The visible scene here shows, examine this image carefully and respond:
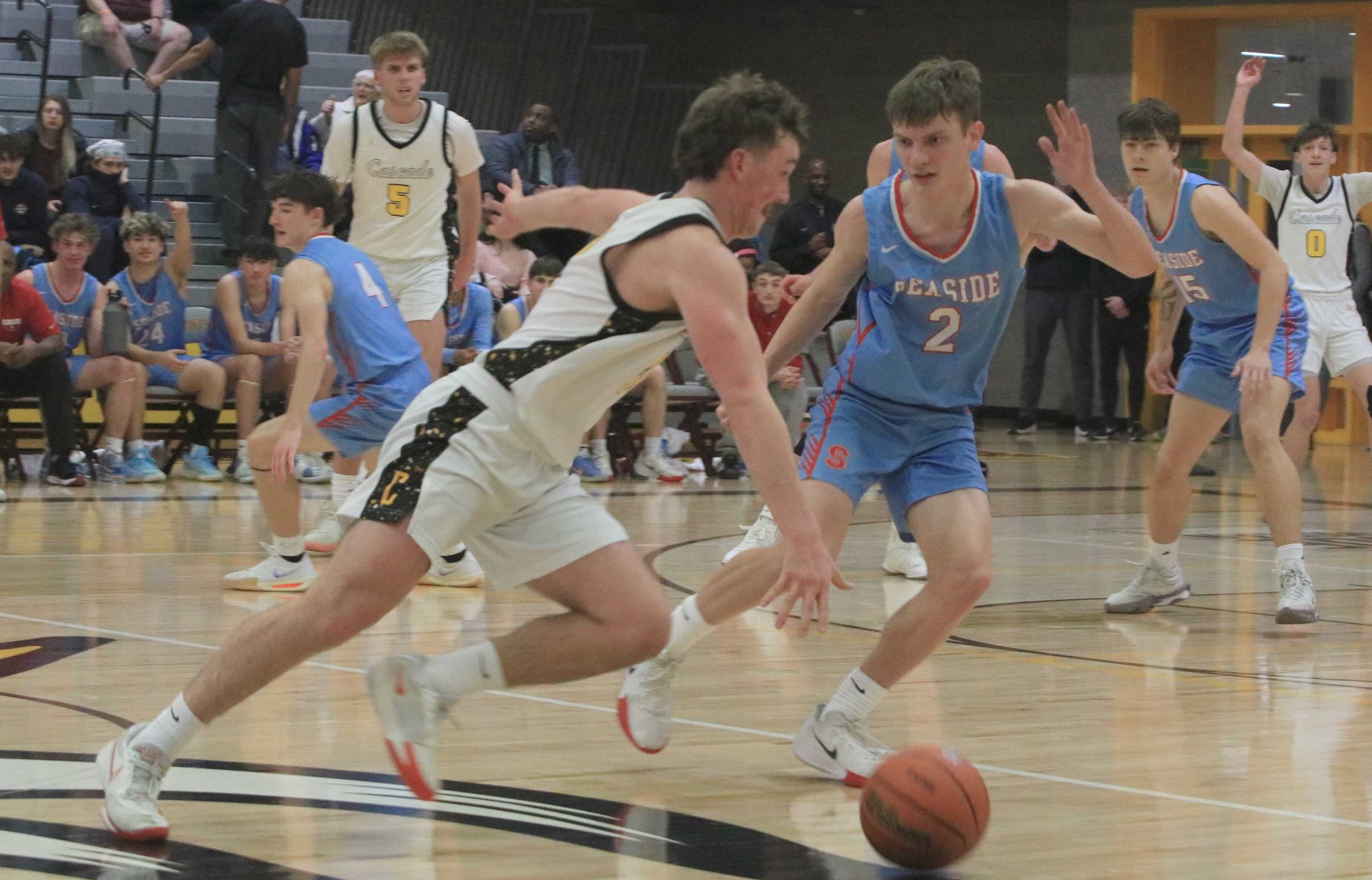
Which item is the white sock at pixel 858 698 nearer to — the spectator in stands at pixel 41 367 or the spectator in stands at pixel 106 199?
the spectator in stands at pixel 41 367

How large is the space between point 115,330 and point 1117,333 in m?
8.78

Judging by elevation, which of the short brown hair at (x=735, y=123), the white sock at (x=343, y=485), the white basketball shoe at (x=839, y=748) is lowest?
the white sock at (x=343, y=485)

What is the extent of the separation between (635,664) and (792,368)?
6.36 metres

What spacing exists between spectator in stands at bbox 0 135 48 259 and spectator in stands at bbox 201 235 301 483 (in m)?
1.33

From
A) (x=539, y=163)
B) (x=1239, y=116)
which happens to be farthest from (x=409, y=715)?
Answer: (x=539, y=163)

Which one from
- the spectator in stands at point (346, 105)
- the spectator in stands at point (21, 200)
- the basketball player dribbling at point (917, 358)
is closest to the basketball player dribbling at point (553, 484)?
the basketball player dribbling at point (917, 358)

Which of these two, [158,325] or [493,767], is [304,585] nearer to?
[493,767]

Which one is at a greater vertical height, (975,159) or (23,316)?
(975,159)

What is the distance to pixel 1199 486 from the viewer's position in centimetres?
1188

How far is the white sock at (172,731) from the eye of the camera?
11.2 ft

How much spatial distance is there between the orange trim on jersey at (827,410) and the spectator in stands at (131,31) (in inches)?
441

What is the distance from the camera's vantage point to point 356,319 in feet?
22.1

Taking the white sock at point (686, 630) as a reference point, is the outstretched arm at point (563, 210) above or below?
above

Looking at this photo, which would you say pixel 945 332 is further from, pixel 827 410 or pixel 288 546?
pixel 288 546
